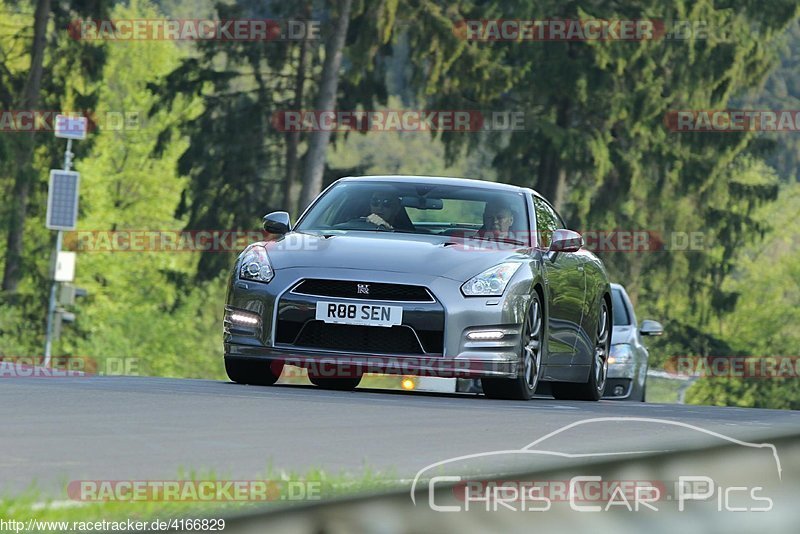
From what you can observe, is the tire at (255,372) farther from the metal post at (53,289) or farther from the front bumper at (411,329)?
the metal post at (53,289)

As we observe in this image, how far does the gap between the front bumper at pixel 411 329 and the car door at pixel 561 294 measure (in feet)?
3.18

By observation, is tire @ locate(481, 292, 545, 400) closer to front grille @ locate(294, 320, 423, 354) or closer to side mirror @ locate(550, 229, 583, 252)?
side mirror @ locate(550, 229, 583, 252)

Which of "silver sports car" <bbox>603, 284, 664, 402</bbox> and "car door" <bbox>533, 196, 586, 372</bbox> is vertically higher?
"car door" <bbox>533, 196, 586, 372</bbox>

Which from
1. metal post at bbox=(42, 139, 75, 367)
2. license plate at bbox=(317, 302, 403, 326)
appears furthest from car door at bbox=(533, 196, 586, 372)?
metal post at bbox=(42, 139, 75, 367)

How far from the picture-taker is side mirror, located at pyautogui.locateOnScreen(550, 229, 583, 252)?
492 inches

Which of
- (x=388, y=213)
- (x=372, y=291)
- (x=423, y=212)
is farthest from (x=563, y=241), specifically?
(x=372, y=291)

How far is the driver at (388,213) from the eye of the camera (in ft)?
40.8

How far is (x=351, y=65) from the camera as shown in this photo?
37719 mm

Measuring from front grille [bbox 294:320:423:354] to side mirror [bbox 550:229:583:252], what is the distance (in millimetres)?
1803

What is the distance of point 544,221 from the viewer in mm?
13391

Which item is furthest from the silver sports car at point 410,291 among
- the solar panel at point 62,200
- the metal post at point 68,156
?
the metal post at point 68,156

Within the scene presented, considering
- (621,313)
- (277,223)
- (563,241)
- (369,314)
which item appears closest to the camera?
(369,314)

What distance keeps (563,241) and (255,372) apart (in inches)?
94.7

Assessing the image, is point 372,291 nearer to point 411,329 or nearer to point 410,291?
point 410,291
